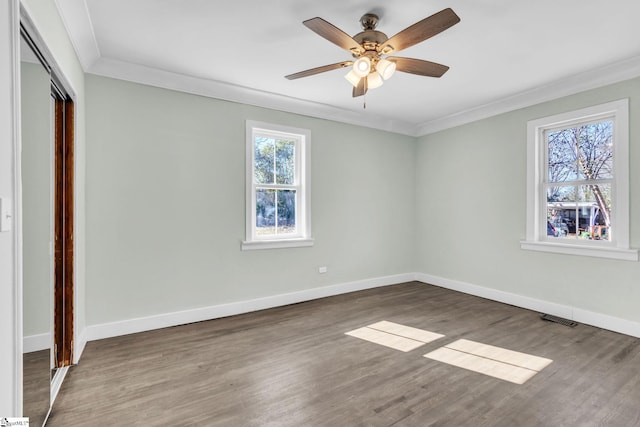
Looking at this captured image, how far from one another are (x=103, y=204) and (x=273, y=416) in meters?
2.52

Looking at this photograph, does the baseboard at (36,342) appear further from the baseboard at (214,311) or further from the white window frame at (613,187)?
the white window frame at (613,187)

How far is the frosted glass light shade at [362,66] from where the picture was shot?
7.55ft

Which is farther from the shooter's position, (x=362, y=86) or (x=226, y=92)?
(x=226, y=92)

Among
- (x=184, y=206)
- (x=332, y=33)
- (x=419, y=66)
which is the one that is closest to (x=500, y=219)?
(x=419, y=66)

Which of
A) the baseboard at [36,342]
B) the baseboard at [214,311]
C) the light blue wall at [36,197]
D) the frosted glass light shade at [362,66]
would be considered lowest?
the baseboard at [214,311]

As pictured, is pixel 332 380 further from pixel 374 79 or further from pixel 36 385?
pixel 374 79

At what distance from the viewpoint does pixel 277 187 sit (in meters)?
4.14

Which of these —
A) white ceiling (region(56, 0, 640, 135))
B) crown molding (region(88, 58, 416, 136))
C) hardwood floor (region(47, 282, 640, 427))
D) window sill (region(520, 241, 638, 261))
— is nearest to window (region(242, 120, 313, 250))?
crown molding (region(88, 58, 416, 136))

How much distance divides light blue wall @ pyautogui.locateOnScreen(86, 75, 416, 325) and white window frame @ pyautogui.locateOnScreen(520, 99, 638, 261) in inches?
90.4

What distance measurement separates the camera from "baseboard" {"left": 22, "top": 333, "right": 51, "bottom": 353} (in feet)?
4.91

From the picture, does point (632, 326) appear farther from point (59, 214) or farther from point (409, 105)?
point (59, 214)

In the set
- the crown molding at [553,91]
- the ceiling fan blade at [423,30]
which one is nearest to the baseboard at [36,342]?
the ceiling fan blade at [423,30]

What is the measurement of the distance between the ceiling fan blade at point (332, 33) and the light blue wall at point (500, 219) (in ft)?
9.40

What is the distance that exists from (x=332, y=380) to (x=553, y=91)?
3.96 meters
